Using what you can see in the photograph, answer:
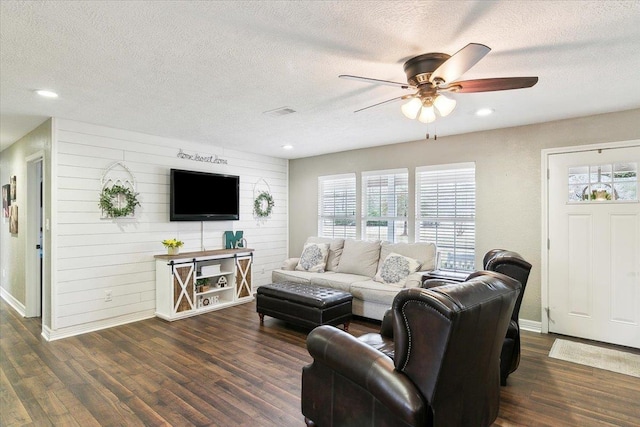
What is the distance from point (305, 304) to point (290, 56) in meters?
2.64

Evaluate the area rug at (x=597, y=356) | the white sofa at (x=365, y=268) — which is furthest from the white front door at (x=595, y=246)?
the white sofa at (x=365, y=268)

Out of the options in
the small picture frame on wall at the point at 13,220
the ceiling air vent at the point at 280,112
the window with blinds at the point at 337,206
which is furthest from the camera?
the window with blinds at the point at 337,206

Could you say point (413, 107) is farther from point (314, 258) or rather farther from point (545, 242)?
point (314, 258)

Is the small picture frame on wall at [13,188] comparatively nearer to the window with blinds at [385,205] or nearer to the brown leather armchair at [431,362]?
the window with blinds at [385,205]

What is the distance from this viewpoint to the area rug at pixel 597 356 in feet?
10.3

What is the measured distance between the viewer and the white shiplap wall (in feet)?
13.1

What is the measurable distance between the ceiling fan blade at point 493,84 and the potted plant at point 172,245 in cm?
393

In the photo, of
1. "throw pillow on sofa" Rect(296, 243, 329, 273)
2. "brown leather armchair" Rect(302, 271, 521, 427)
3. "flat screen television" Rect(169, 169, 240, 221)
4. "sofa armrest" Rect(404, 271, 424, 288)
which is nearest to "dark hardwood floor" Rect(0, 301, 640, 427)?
"brown leather armchair" Rect(302, 271, 521, 427)

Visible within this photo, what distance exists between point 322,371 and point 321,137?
345cm

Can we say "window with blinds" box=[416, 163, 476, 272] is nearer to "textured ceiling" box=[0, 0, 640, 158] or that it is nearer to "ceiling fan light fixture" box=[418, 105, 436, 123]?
"textured ceiling" box=[0, 0, 640, 158]

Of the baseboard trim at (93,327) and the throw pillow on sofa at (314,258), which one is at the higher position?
the throw pillow on sofa at (314,258)

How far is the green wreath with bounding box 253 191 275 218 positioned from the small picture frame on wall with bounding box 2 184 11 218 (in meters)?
3.89

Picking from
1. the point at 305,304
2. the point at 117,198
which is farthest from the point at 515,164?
the point at 117,198

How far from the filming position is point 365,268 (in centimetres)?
500
